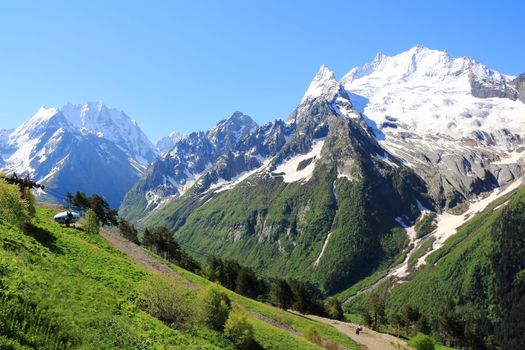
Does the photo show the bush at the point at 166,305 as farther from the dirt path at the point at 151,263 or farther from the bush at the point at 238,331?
the dirt path at the point at 151,263

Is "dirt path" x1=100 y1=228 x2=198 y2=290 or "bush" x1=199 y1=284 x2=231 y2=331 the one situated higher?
"dirt path" x1=100 y1=228 x2=198 y2=290

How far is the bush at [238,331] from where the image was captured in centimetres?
5038

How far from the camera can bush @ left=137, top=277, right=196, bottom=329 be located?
153 feet

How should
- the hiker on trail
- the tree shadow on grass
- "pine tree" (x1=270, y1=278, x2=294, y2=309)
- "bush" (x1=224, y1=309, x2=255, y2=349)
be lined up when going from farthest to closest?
"pine tree" (x1=270, y1=278, x2=294, y2=309) < the hiker on trail < the tree shadow on grass < "bush" (x1=224, y1=309, x2=255, y2=349)

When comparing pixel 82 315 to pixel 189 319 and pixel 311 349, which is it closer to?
pixel 189 319

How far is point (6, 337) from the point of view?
21.1 meters

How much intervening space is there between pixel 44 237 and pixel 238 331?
32.7m

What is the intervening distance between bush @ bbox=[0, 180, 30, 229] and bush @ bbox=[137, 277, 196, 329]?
22.1 metres

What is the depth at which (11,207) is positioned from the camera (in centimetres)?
5650

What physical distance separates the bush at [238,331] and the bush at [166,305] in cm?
461

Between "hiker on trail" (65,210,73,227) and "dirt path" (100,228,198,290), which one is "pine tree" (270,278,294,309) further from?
"hiker on trail" (65,210,73,227)

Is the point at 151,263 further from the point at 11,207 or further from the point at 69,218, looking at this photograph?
the point at 11,207

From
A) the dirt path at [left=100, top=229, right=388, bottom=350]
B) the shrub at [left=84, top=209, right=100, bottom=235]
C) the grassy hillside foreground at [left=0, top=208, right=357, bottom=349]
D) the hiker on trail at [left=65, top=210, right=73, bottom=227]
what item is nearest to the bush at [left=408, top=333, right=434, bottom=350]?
the dirt path at [left=100, top=229, right=388, bottom=350]

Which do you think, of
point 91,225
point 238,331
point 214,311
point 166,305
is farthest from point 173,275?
point 166,305
